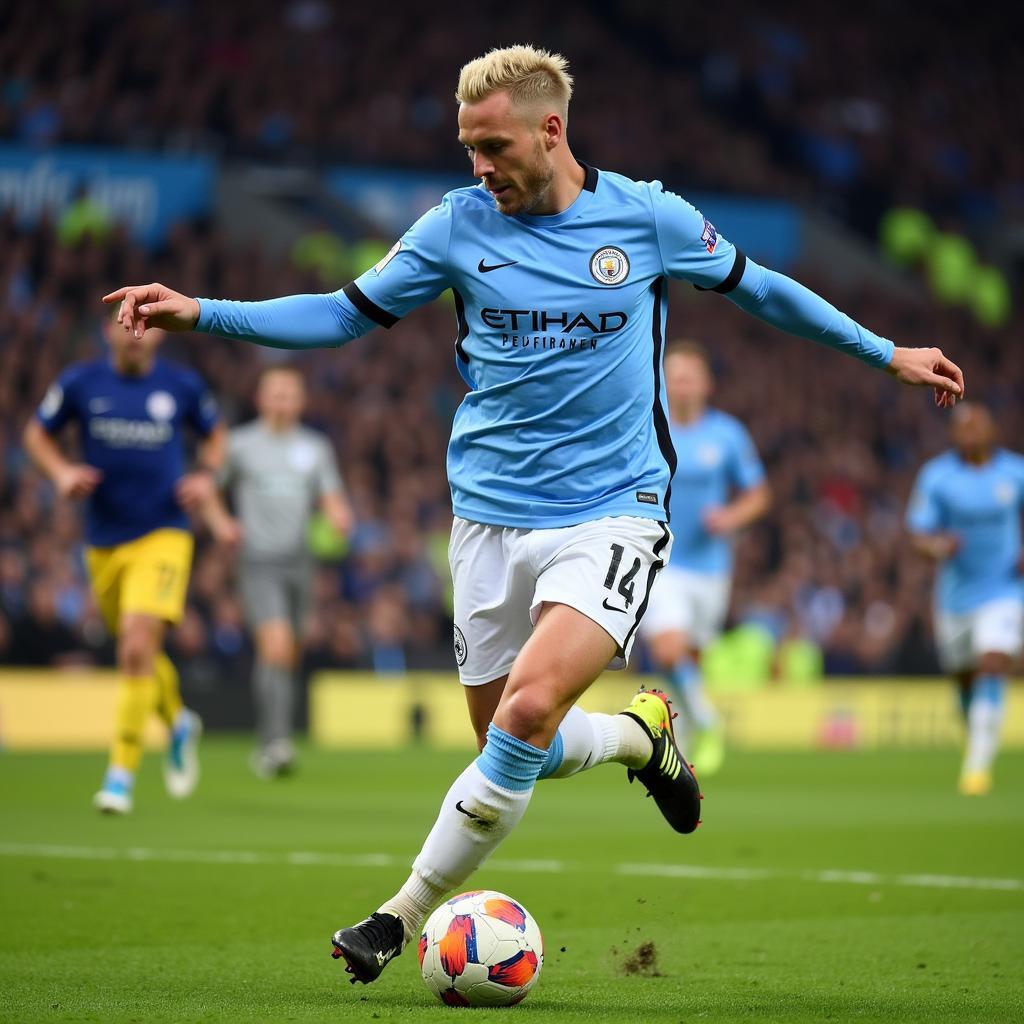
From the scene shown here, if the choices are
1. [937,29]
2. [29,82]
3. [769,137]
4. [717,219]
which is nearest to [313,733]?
[29,82]

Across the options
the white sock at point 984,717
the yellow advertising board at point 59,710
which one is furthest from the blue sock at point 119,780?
the yellow advertising board at point 59,710

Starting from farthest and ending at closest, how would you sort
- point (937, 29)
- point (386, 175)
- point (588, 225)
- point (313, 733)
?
point (937, 29)
point (386, 175)
point (313, 733)
point (588, 225)

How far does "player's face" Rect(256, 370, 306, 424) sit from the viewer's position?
45.3ft

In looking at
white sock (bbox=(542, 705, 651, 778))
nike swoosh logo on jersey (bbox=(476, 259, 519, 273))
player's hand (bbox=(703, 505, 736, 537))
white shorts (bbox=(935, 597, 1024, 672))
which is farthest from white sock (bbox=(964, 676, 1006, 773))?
nike swoosh logo on jersey (bbox=(476, 259, 519, 273))

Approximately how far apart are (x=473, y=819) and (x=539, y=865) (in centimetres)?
333

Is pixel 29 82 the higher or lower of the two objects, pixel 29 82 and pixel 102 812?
the higher

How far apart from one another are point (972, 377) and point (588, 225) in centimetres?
2489

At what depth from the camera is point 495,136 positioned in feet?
17.3

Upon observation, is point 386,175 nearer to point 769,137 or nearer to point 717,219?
point 717,219

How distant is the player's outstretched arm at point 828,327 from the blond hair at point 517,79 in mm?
761

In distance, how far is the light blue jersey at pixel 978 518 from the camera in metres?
13.2

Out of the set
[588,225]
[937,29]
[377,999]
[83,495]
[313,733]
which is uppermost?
[937,29]

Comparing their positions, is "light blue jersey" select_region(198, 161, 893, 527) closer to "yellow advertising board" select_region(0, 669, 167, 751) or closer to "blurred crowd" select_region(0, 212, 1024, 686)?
"yellow advertising board" select_region(0, 669, 167, 751)

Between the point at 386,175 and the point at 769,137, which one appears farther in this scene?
the point at 769,137
